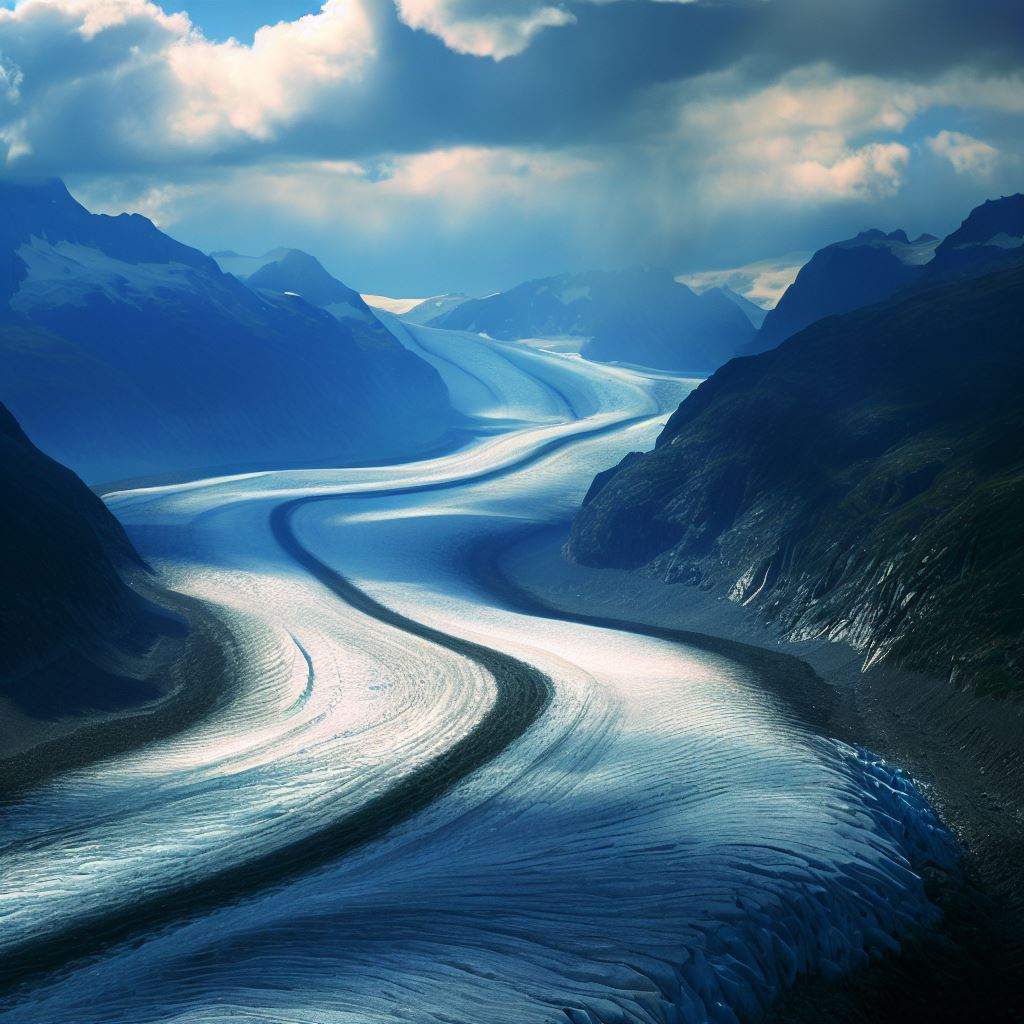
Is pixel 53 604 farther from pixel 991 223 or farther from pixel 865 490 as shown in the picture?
pixel 991 223

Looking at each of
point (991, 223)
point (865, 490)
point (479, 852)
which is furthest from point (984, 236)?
point (479, 852)

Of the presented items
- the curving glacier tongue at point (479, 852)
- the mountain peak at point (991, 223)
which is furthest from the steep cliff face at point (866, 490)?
the mountain peak at point (991, 223)

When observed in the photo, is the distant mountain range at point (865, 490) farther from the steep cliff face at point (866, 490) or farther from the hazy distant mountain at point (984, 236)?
the hazy distant mountain at point (984, 236)

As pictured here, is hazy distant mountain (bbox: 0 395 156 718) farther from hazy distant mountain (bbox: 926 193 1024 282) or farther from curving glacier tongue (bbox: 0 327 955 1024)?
hazy distant mountain (bbox: 926 193 1024 282)

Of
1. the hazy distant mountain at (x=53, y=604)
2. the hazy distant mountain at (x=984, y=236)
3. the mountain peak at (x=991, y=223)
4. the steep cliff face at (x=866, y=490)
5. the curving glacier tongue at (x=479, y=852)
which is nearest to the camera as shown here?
the curving glacier tongue at (x=479, y=852)

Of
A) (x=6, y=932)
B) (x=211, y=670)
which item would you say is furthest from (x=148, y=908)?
(x=211, y=670)
